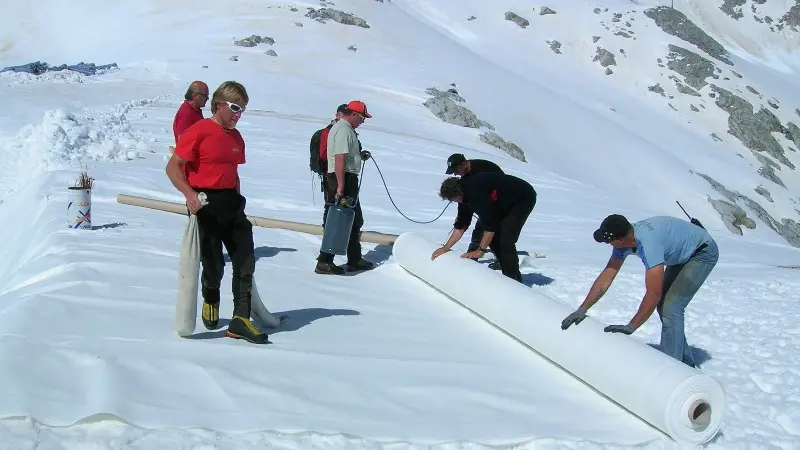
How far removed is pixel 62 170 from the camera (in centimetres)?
1231

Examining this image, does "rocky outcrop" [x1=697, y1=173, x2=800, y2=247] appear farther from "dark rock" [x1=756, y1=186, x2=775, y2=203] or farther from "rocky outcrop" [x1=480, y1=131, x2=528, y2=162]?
"rocky outcrop" [x1=480, y1=131, x2=528, y2=162]

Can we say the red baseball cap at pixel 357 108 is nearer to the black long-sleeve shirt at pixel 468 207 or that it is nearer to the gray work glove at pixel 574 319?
the black long-sleeve shirt at pixel 468 207

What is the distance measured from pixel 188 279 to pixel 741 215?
1204 inches

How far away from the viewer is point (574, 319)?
5.50 m

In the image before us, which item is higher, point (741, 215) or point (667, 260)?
point (667, 260)

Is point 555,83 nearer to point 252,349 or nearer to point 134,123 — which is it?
point 134,123

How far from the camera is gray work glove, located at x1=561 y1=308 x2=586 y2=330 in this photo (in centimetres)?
550

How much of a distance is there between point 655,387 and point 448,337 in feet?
6.43

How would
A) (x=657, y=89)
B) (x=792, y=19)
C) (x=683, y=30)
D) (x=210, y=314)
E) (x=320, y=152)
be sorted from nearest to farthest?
(x=210, y=314) < (x=320, y=152) < (x=657, y=89) < (x=683, y=30) < (x=792, y=19)

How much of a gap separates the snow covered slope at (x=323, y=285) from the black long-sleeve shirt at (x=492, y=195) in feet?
3.10

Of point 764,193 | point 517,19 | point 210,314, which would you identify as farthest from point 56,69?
point 517,19

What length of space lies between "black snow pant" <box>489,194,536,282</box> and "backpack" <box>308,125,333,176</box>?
1.97 meters

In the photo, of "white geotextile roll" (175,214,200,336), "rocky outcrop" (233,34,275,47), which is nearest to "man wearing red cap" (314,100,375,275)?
"white geotextile roll" (175,214,200,336)

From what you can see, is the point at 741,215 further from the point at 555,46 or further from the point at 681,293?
the point at 681,293
